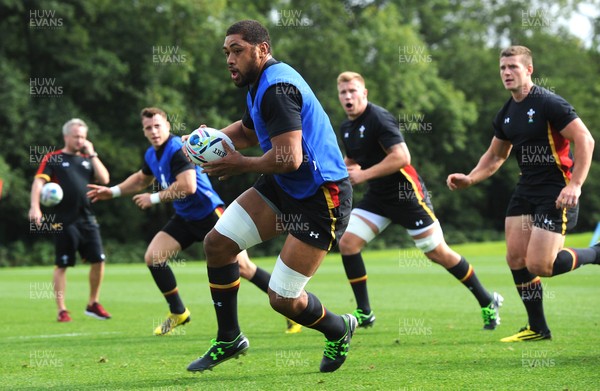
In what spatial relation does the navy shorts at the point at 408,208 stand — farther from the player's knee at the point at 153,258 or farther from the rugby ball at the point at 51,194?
the rugby ball at the point at 51,194

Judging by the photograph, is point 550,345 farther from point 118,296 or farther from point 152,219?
point 152,219

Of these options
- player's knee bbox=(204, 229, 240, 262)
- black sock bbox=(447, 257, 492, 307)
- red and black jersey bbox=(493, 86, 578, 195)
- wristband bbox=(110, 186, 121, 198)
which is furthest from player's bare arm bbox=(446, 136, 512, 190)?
wristband bbox=(110, 186, 121, 198)

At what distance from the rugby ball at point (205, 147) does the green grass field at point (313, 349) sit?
1.48 m

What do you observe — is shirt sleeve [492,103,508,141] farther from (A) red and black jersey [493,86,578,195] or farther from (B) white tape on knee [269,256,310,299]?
(B) white tape on knee [269,256,310,299]

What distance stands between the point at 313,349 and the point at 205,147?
8.22ft

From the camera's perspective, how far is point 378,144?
28.9ft

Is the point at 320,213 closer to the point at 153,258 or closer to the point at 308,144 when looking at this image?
the point at 308,144

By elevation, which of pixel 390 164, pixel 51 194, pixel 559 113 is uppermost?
pixel 559 113

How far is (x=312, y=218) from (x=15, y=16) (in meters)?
31.9

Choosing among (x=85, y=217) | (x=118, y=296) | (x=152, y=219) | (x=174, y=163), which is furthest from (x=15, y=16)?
(x=174, y=163)

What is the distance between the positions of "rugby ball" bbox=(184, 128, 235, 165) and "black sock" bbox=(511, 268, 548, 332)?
337 cm

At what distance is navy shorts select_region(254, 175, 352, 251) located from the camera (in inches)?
221

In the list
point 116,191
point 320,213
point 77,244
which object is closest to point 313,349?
point 320,213

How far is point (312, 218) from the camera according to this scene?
5.63 metres
